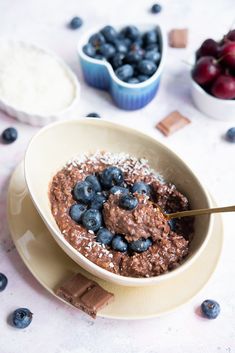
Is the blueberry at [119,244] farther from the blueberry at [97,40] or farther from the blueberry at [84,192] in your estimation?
the blueberry at [97,40]

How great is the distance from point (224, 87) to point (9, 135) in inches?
26.2

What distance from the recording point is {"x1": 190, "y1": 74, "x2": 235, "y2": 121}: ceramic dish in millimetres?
1540

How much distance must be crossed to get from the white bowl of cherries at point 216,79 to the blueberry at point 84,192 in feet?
1.77

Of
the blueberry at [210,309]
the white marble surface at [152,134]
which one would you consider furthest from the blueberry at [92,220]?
the blueberry at [210,309]

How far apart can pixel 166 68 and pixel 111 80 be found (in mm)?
258

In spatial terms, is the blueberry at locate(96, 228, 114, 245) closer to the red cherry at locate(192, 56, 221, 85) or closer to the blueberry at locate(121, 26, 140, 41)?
the red cherry at locate(192, 56, 221, 85)

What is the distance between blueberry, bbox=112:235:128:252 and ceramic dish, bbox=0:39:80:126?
0.53 m

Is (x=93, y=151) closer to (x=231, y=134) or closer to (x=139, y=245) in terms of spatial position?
(x=139, y=245)

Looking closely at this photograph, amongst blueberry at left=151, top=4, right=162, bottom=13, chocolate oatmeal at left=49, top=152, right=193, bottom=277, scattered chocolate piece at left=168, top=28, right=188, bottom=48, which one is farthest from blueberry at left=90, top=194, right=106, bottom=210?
blueberry at left=151, top=4, right=162, bottom=13

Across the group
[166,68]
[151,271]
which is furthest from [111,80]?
[151,271]

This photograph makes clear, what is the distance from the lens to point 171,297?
1176 millimetres

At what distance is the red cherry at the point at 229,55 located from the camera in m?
1.50

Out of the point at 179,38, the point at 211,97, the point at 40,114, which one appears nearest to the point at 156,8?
the point at 179,38

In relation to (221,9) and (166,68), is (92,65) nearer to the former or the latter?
(166,68)
